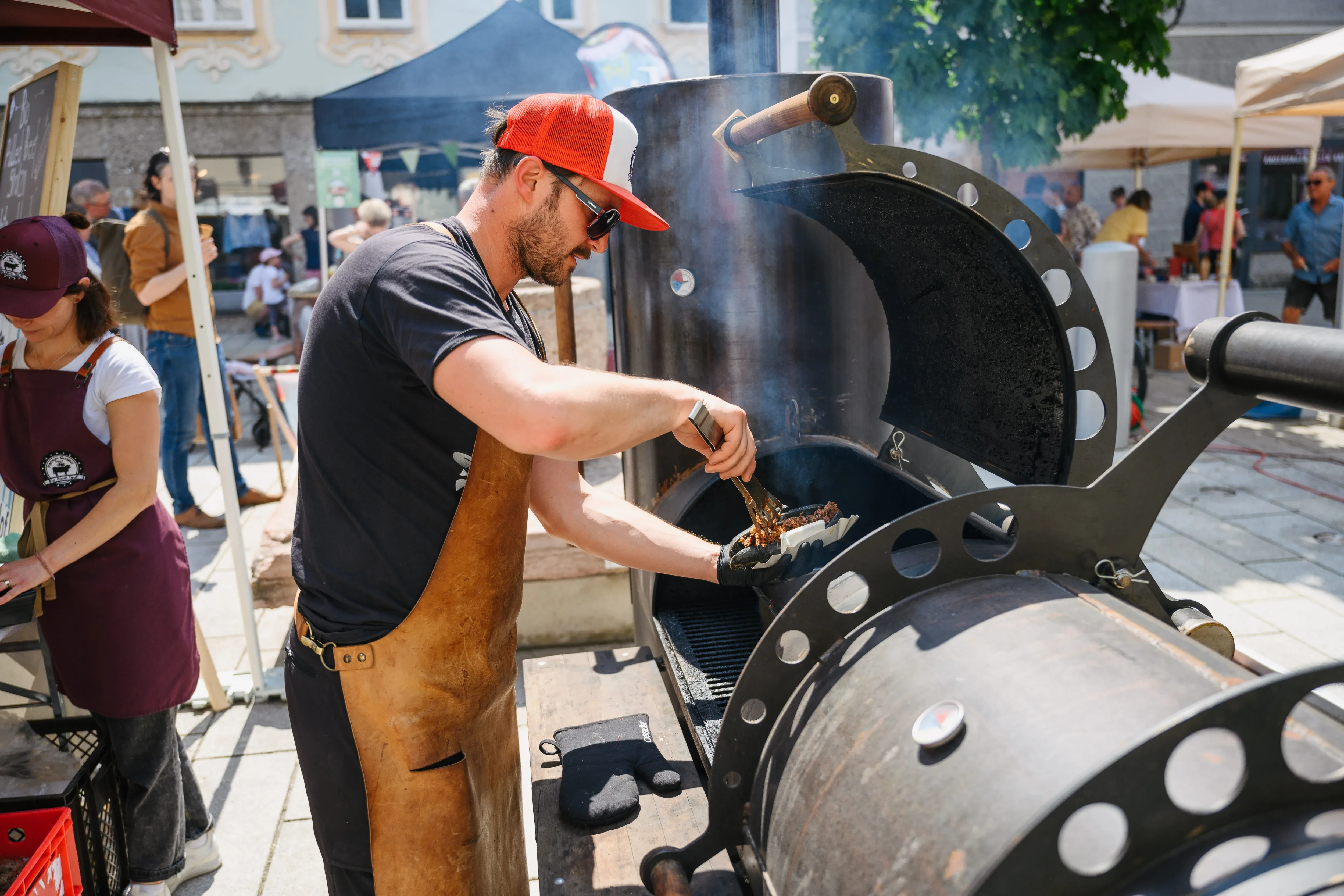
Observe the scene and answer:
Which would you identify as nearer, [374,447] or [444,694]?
[374,447]

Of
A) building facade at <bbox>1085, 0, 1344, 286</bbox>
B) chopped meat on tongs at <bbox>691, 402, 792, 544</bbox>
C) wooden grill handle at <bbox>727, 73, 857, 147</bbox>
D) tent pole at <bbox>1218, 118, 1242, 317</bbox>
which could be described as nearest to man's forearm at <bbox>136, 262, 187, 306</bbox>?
chopped meat on tongs at <bbox>691, 402, 792, 544</bbox>

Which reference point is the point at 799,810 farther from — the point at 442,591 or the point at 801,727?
the point at 442,591

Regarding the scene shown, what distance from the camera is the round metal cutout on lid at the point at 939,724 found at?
116 centimetres

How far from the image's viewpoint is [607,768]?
210cm

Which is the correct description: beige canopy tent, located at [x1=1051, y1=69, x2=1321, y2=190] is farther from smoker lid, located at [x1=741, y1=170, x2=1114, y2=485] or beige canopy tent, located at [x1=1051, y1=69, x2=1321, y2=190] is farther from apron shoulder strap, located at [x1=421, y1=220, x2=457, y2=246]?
apron shoulder strap, located at [x1=421, y1=220, x2=457, y2=246]

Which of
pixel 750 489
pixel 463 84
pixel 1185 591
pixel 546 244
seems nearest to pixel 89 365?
pixel 546 244

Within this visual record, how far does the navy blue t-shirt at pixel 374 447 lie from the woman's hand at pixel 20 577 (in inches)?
44.8

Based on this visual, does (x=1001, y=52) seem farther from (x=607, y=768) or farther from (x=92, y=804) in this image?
(x=92, y=804)

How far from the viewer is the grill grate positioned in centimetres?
220

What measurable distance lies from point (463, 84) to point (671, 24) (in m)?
9.78

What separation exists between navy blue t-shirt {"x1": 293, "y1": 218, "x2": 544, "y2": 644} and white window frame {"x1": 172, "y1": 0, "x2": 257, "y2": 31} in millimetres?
17315

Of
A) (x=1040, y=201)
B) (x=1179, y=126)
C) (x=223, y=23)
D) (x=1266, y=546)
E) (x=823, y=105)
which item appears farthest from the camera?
(x=223, y=23)

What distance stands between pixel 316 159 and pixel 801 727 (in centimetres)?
793

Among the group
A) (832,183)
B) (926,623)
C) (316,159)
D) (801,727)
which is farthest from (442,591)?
(316,159)
